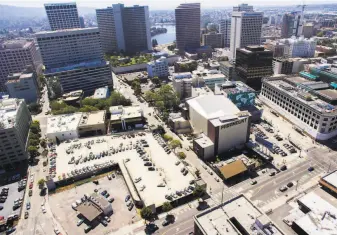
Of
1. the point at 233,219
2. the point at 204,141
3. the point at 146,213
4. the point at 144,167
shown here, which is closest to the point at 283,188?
the point at 204,141

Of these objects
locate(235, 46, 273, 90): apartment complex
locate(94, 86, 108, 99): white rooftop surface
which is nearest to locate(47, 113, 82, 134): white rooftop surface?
locate(94, 86, 108, 99): white rooftop surface

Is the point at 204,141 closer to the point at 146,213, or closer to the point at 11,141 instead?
the point at 146,213

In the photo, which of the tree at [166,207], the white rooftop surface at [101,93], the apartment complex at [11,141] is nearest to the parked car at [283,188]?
the tree at [166,207]

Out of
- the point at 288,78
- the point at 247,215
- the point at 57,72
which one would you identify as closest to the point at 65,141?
the point at 57,72

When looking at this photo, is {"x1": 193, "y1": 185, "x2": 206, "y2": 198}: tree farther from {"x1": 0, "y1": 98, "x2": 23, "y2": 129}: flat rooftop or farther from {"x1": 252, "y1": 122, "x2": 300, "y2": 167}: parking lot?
{"x1": 0, "y1": 98, "x2": 23, "y2": 129}: flat rooftop

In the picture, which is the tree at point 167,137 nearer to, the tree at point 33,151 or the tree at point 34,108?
the tree at point 33,151

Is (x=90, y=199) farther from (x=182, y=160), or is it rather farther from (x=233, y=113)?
(x=233, y=113)
